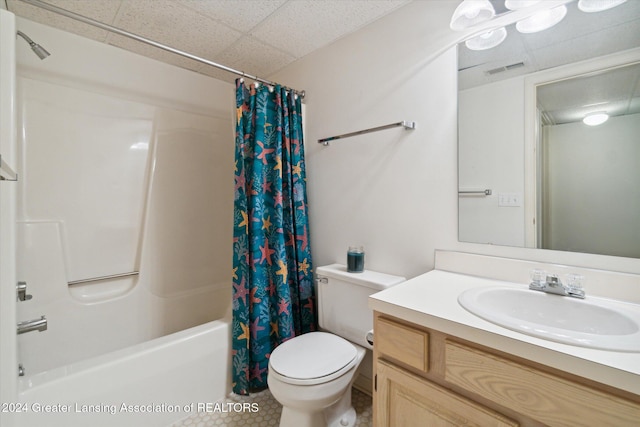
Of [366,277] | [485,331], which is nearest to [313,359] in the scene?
[366,277]

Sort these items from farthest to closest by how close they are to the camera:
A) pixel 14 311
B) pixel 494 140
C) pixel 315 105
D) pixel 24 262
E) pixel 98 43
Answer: pixel 315 105 < pixel 98 43 < pixel 24 262 < pixel 494 140 < pixel 14 311

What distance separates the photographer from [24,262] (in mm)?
1526

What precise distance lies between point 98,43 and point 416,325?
7.88ft

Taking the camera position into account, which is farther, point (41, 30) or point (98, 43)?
point (98, 43)

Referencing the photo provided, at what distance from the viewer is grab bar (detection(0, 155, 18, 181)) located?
83 cm

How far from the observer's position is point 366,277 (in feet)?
4.85

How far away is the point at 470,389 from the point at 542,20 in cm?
137

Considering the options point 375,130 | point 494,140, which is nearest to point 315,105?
point 375,130

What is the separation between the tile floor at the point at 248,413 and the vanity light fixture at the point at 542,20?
1938mm

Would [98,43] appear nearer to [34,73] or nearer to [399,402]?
[34,73]

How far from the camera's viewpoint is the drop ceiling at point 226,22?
4.83ft

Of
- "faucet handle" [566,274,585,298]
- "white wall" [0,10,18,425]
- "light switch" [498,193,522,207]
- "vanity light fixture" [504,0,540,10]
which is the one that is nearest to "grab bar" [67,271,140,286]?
"white wall" [0,10,18,425]

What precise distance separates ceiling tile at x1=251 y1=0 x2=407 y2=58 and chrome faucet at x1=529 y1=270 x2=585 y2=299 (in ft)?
4.72

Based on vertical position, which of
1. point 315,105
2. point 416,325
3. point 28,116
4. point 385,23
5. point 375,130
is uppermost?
point 385,23
